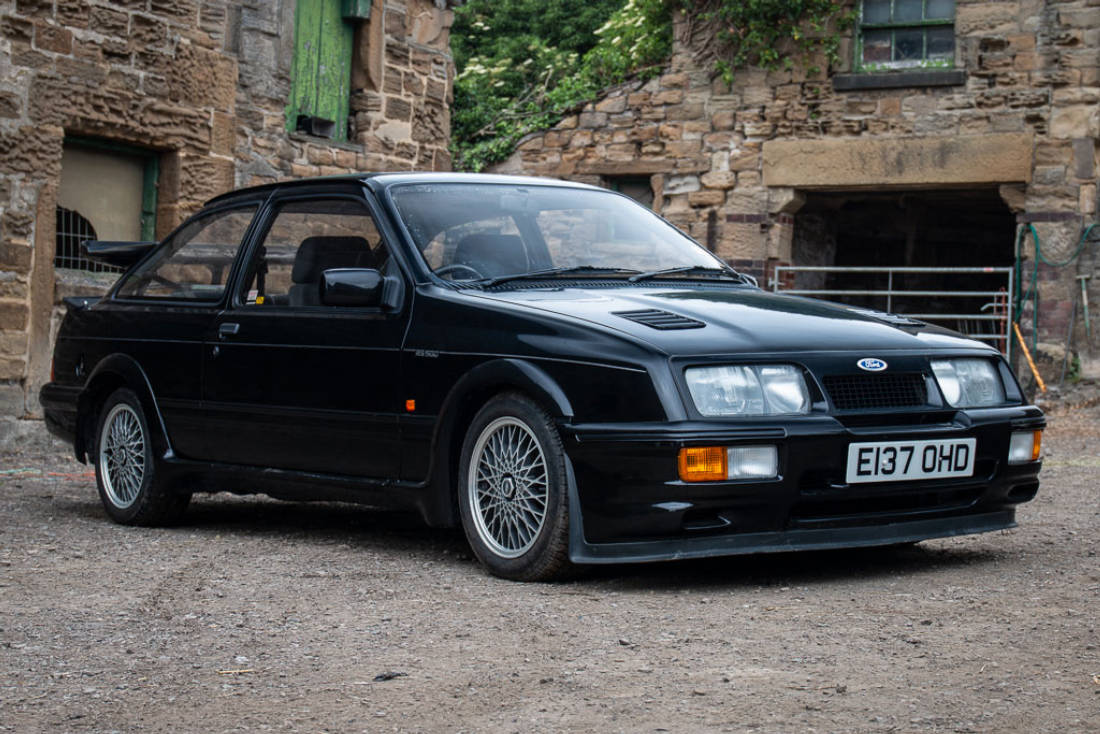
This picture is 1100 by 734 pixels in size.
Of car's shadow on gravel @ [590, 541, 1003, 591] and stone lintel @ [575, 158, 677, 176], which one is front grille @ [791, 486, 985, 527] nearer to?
car's shadow on gravel @ [590, 541, 1003, 591]

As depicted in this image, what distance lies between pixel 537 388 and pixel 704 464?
667 millimetres

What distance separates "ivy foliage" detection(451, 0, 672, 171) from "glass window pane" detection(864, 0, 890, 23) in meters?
2.27

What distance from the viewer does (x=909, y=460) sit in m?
5.38

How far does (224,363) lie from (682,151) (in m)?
11.7

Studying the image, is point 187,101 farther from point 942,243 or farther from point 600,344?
point 942,243

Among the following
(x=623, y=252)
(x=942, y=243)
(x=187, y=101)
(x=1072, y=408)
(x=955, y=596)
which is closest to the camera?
(x=955, y=596)

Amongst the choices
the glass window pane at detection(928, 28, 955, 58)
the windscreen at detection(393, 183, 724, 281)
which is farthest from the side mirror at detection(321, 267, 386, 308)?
the glass window pane at detection(928, 28, 955, 58)

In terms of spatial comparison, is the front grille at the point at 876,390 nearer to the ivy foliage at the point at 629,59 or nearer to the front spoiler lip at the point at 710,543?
the front spoiler lip at the point at 710,543

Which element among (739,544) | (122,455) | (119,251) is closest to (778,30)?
(119,251)

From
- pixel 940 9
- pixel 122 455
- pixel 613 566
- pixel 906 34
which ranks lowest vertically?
pixel 613 566

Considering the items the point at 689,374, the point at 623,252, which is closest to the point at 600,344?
the point at 689,374

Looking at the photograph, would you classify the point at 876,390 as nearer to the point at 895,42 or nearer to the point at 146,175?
the point at 146,175

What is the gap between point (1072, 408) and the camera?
15.1 m

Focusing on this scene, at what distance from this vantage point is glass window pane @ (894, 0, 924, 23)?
1675cm
